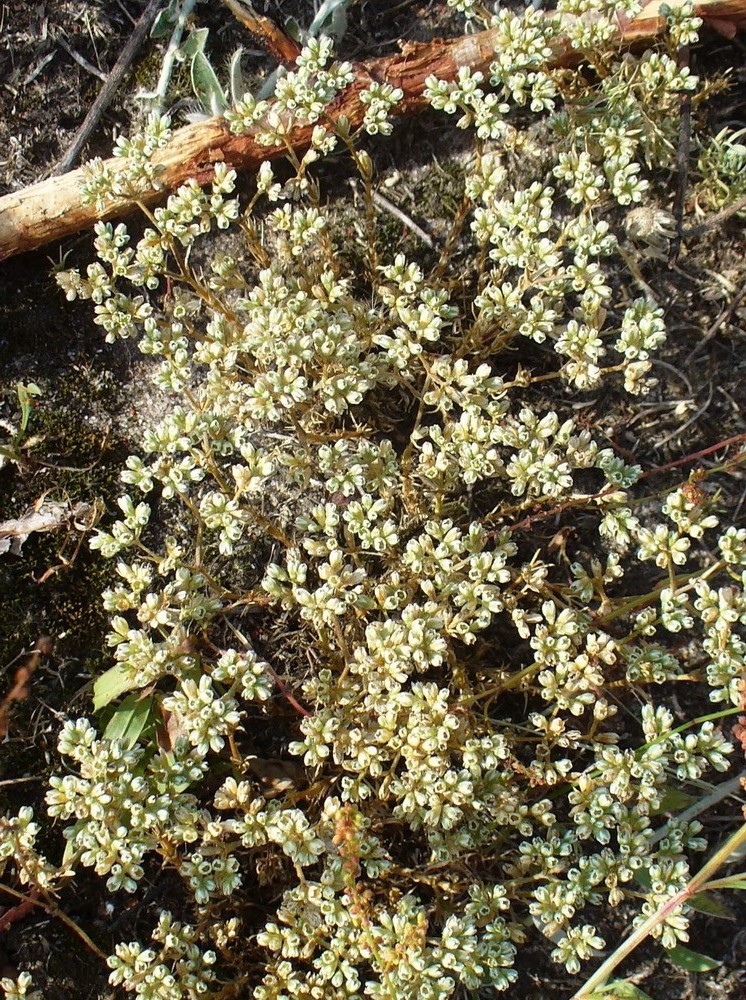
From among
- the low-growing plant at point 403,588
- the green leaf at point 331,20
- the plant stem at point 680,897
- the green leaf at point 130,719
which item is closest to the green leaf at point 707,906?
the low-growing plant at point 403,588

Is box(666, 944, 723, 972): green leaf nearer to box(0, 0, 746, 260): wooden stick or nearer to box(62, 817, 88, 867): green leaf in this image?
box(62, 817, 88, 867): green leaf

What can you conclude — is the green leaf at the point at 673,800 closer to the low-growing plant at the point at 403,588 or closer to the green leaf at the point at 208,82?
the low-growing plant at the point at 403,588

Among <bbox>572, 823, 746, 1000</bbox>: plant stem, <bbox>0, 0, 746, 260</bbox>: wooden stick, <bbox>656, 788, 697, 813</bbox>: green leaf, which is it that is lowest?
<bbox>656, 788, 697, 813</bbox>: green leaf

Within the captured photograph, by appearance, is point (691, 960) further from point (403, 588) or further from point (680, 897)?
point (403, 588)

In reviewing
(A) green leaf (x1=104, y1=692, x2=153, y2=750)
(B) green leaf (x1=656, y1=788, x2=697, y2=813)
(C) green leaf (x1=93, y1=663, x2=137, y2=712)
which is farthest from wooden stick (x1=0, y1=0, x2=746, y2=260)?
(B) green leaf (x1=656, y1=788, x2=697, y2=813)

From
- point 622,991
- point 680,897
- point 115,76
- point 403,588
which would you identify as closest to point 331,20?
point 115,76

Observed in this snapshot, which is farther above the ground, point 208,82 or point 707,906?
point 208,82
